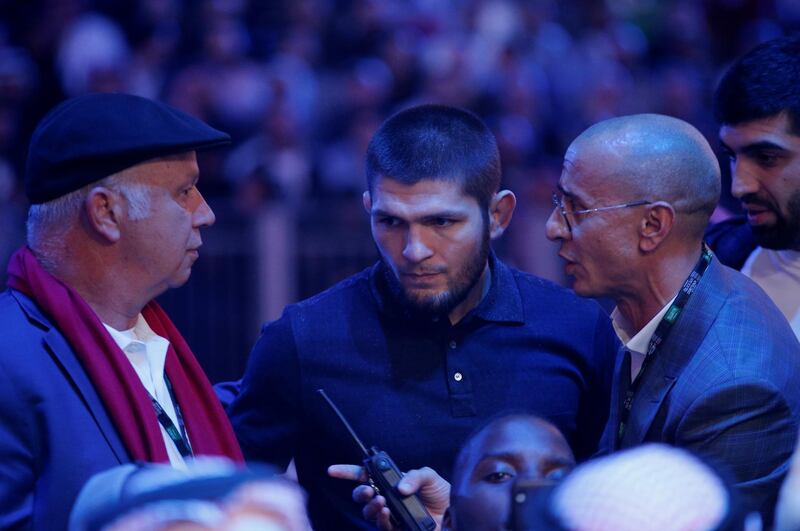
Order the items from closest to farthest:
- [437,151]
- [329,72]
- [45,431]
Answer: [45,431]
[437,151]
[329,72]

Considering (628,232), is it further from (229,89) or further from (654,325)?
(229,89)

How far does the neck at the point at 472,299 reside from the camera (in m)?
3.53

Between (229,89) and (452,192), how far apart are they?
4533mm

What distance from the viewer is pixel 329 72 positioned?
8.42 m

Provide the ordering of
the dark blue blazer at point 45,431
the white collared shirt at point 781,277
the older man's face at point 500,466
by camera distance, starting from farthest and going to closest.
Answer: the white collared shirt at point 781,277
the dark blue blazer at point 45,431
the older man's face at point 500,466

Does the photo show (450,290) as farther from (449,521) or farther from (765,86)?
(765,86)

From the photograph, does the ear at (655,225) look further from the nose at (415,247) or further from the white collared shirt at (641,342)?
the nose at (415,247)

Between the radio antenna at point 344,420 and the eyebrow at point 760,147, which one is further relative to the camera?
the eyebrow at point 760,147

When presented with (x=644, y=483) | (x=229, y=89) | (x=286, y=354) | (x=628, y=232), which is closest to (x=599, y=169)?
(x=628, y=232)

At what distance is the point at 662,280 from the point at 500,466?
98 cm

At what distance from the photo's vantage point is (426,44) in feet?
28.4

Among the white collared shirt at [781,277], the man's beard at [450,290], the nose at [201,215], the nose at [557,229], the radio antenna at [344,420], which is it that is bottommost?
the radio antenna at [344,420]

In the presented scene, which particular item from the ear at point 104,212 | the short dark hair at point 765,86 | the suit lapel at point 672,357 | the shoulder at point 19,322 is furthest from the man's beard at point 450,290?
the shoulder at point 19,322

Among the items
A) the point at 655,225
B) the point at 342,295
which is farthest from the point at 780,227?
the point at 342,295
